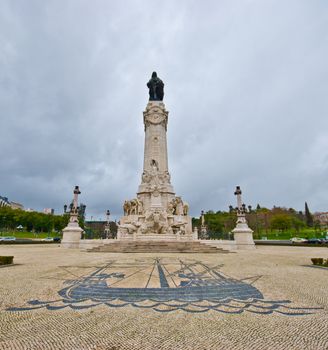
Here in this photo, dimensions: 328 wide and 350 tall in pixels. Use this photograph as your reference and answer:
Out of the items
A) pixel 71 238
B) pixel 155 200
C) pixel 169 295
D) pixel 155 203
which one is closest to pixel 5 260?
pixel 169 295

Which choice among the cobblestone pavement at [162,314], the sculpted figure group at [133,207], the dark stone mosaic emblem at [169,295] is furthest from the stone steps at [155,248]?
the cobblestone pavement at [162,314]

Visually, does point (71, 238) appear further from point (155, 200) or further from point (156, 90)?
point (156, 90)

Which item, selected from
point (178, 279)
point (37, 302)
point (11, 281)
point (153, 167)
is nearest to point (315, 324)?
point (178, 279)

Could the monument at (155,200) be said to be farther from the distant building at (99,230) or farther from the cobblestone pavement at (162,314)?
the cobblestone pavement at (162,314)

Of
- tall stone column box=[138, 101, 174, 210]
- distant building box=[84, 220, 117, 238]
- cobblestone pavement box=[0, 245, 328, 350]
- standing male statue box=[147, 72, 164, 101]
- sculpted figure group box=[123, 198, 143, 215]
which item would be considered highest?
standing male statue box=[147, 72, 164, 101]

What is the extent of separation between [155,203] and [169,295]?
25.5 m

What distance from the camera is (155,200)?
31.5 m

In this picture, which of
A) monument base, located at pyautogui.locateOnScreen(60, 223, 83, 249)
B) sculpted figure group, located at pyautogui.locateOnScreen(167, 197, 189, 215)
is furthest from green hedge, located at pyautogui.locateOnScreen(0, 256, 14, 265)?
sculpted figure group, located at pyautogui.locateOnScreen(167, 197, 189, 215)

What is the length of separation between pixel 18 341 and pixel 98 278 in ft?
14.4

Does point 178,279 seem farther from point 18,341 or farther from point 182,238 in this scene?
point 182,238

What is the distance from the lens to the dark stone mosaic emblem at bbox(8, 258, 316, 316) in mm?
4945

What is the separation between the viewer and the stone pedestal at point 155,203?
26.6 m

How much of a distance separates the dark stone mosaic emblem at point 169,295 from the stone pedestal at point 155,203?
53.8ft

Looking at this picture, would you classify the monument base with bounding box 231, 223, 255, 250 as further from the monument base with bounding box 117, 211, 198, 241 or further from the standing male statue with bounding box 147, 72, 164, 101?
the standing male statue with bounding box 147, 72, 164, 101
